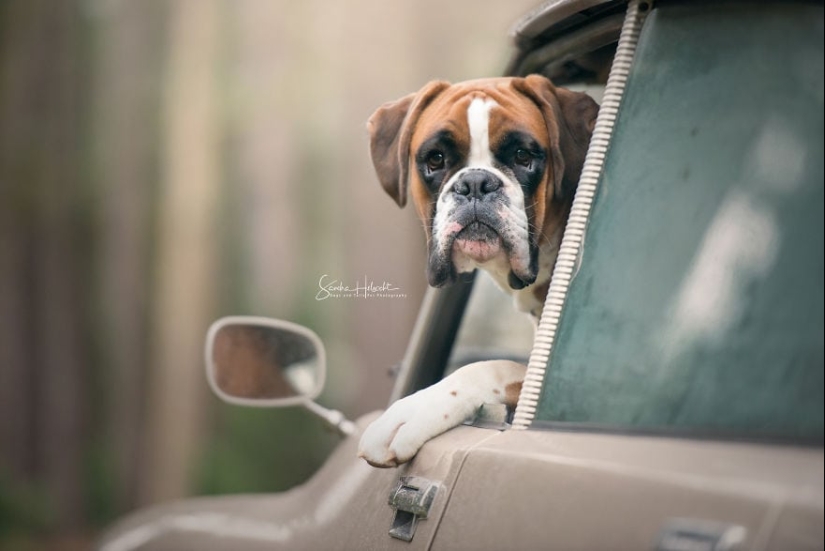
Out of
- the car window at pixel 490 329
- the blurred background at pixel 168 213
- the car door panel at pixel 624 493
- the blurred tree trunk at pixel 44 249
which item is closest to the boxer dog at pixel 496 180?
the car window at pixel 490 329

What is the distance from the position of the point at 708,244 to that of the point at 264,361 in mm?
1287

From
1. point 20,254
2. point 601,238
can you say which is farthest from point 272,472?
point 601,238

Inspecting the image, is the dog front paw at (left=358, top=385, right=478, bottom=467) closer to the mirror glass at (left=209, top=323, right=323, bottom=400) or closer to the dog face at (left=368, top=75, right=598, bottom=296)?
the dog face at (left=368, top=75, right=598, bottom=296)

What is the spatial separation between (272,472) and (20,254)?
4610 millimetres

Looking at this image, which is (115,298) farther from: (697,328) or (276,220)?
(697,328)

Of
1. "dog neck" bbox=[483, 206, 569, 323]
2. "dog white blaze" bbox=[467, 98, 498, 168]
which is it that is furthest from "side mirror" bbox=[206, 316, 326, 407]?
"dog white blaze" bbox=[467, 98, 498, 168]

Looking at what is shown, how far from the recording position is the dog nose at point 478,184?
2182 millimetres

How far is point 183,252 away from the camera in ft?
53.2

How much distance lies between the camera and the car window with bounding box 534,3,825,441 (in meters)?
1.27

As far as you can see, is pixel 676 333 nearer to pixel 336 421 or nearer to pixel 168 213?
pixel 336 421

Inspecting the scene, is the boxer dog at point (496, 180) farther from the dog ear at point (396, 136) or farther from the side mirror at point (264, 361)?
the side mirror at point (264, 361)

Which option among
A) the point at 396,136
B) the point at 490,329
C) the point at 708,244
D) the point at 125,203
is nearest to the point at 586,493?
the point at 708,244

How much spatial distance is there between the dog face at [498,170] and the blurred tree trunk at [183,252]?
12708 mm

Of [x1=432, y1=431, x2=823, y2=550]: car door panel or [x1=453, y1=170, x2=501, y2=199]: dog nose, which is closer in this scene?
[x1=432, y1=431, x2=823, y2=550]: car door panel
